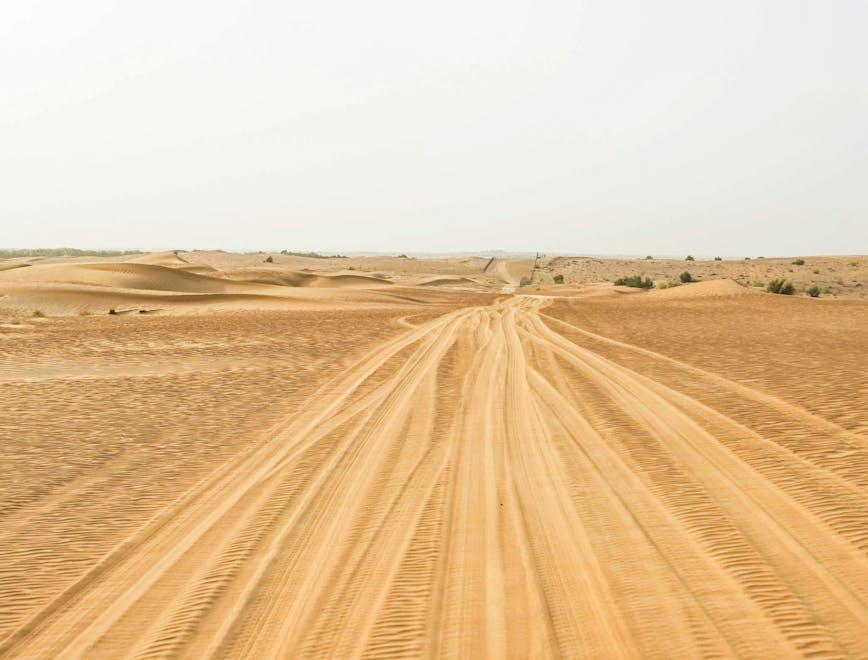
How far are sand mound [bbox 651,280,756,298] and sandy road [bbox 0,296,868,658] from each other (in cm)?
2688

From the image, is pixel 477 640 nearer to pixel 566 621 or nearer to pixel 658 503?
pixel 566 621

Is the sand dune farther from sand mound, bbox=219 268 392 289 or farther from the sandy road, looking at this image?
the sandy road

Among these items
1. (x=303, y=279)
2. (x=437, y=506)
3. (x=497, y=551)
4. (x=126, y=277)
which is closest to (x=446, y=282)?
(x=303, y=279)

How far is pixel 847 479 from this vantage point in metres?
6.82

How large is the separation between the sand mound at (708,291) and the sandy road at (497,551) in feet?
88.2

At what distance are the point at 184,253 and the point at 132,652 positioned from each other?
9472cm

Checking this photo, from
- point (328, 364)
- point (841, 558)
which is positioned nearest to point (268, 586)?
point (841, 558)

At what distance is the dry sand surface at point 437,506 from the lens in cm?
431

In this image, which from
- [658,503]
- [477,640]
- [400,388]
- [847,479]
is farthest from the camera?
[400,388]

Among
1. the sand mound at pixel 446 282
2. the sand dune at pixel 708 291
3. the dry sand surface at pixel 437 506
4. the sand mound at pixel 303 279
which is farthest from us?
the sand mound at pixel 446 282

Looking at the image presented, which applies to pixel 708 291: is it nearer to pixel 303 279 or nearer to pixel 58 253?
pixel 303 279

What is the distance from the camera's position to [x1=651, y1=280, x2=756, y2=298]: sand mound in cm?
3466

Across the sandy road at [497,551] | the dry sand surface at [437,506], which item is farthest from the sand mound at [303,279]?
the sandy road at [497,551]

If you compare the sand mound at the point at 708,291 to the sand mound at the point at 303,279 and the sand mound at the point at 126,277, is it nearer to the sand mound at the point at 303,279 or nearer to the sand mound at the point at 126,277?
the sand mound at the point at 303,279
